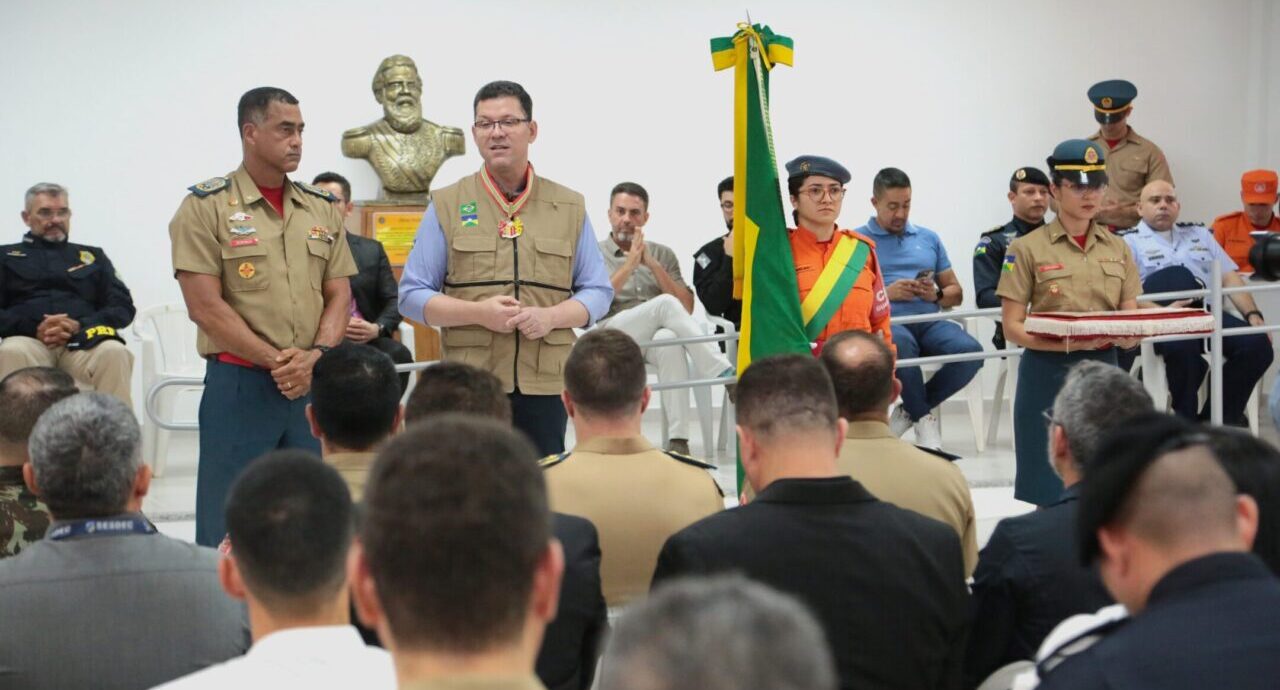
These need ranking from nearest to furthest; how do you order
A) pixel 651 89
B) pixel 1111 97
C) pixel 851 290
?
pixel 851 290, pixel 1111 97, pixel 651 89

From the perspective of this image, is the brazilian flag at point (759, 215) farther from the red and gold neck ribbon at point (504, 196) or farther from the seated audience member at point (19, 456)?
the seated audience member at point (19, 456)

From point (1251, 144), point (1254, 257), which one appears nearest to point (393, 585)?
point (1254, 257)

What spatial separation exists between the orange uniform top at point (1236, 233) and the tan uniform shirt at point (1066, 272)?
146 inches

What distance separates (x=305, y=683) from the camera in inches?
63.8

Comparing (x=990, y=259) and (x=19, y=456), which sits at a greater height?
(x=990, y=259)

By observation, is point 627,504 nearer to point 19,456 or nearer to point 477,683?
point 19,456

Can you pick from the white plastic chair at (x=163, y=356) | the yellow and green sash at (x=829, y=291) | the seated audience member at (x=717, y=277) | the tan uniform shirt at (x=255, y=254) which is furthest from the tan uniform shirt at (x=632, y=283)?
the tan uniform shirt at (x=255, y=254)

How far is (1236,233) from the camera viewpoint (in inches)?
323

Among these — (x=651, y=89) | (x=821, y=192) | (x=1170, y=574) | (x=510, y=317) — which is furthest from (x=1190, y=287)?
(x=1170, y=574)

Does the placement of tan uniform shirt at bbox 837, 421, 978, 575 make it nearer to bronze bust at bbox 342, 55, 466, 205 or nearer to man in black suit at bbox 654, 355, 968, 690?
man in black suit at bbox 654, 355, 968, 690

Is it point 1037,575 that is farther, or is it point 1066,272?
point 1066,272

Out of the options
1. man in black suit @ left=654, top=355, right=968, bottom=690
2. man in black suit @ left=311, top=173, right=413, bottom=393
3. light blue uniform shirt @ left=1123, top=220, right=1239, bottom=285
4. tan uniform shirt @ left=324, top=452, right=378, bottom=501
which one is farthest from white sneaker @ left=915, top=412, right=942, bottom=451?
man in black suit @ left=654, top=355, right=968, bottom=690

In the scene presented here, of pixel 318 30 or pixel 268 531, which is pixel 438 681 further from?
pixel 318 30

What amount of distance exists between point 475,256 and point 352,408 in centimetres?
125
